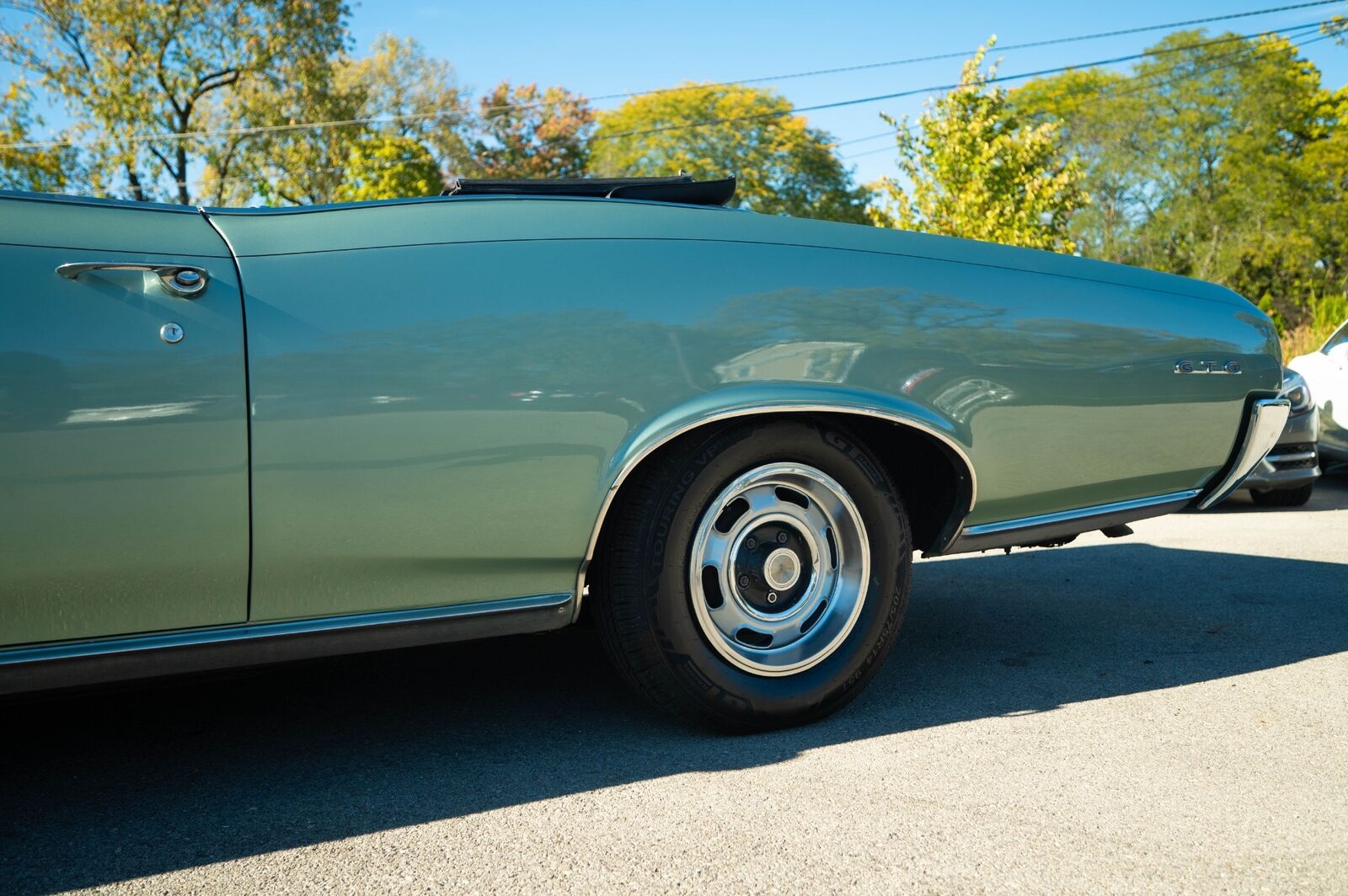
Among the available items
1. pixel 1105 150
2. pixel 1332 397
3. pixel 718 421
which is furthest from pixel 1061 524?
pixel 1105 150

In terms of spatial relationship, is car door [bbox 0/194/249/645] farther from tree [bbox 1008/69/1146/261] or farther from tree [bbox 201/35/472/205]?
tree [bbox 1008/69/1146/261]

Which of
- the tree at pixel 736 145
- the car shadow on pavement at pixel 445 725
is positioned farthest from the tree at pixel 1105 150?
the car shadow on pavement at pixel 445 725

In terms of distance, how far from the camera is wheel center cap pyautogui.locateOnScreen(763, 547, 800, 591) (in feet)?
9.37

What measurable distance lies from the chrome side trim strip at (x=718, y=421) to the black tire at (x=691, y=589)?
0.05 meters

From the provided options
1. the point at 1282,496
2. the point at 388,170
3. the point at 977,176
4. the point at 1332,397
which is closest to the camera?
the point at 1282,496

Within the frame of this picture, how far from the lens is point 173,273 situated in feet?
7.44

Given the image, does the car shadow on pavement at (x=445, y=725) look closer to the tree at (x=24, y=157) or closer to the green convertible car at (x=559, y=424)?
the green convertible car at (x=559, y=424)

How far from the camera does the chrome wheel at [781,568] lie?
9.17 feet

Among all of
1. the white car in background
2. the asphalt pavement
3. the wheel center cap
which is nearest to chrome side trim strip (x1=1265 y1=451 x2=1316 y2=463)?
the white car in background

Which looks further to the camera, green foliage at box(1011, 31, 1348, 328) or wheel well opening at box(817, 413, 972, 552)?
green foliage at box(1011, 31, 1348, 328)

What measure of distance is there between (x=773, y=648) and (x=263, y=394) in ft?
4.46

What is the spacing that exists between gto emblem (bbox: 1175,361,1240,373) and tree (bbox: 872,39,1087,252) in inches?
647

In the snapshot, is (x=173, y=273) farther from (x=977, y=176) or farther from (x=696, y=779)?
(x=977, y=176)

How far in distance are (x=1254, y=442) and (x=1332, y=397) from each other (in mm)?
5513
